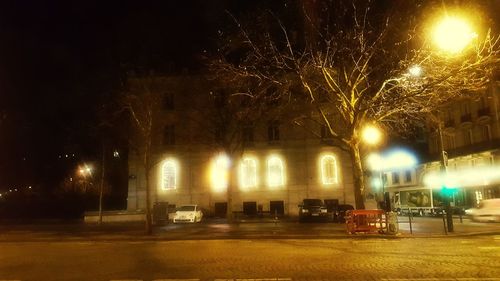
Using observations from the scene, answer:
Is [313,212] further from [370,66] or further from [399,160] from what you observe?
[399,160]

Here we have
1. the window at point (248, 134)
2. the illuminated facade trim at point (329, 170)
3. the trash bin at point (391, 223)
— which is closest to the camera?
the trash bin at point (391, 223)

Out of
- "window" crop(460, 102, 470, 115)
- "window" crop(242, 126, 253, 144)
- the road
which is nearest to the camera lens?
the road

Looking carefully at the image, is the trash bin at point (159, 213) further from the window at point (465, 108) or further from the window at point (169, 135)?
the window at point (465, 108)

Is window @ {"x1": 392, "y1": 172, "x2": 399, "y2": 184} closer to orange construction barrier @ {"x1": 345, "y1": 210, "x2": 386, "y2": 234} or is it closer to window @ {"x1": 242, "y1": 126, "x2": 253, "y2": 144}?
window @ {"x1": 242, "y1": 126, "x2": 253, "y2": 144}

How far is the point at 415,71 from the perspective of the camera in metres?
22.0

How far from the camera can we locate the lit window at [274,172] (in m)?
52.3

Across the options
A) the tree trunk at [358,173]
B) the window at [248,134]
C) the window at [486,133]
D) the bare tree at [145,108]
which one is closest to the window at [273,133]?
the window at [248,134]

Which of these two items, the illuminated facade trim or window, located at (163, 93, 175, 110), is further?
window, located at (163, 93, 175, 110)

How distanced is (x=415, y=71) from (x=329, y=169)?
1215 inches

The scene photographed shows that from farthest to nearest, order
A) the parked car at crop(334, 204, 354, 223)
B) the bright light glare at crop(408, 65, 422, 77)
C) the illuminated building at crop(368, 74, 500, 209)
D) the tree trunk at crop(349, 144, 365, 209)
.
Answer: the illuminated building at crop(368, 74, 500, 209)
the parked car at crop(334, 204, 354, 223)
the tree trunk at crop(349, 144, 365, 209)
the bright light glare at crop(408, 65, 422, 77)

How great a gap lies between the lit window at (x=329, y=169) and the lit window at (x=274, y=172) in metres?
4.41

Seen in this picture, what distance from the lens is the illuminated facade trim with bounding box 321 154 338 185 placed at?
51812mm

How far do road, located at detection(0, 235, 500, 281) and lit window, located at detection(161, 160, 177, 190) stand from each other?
35523mm

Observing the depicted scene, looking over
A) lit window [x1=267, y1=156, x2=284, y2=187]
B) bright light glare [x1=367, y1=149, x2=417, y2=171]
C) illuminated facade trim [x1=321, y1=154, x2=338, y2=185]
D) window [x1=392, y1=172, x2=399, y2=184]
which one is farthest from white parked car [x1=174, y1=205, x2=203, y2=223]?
window [x1=392, y1=172, x2=399, y2=184]
